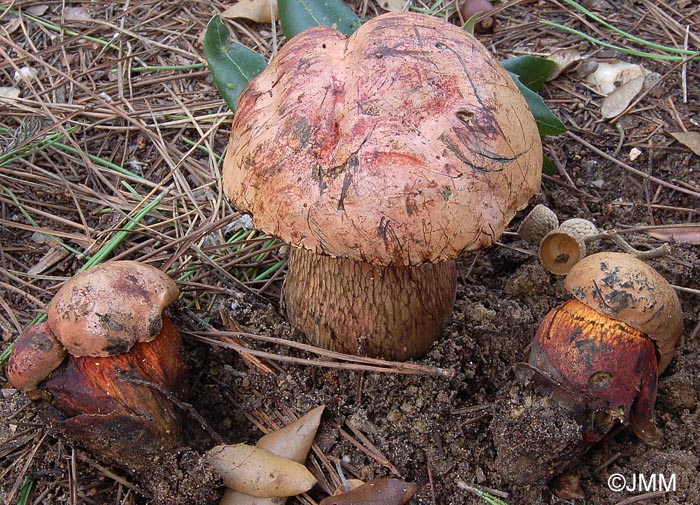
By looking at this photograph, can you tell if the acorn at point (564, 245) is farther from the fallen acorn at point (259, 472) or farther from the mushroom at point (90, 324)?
the mushroom at point (90, 324)

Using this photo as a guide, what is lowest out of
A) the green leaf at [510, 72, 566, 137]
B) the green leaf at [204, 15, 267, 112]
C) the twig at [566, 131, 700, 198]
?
the twig at [566, 131, 700, 198]

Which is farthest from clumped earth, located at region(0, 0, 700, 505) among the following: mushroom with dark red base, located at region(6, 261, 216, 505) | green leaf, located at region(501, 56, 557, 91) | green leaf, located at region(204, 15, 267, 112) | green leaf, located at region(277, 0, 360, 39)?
green leaf, located at region(277, 0, 360, 39)

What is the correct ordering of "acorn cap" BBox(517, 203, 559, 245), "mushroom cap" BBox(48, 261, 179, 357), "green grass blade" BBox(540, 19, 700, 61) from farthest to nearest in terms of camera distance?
1. "green grass blade" BBox(540, 19, 700, 61)
2. "acorn cap" BBox(517, 203, 559, 245)
3. "mushroom cap" BBox(48, 261, 179, 357)

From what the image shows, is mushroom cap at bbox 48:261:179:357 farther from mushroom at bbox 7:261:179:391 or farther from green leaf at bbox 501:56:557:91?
green leaf at bbox 501:56:557:91

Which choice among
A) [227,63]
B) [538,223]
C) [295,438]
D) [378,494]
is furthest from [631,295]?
[227,63]

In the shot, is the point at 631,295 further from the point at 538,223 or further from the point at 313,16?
the point at 313,16

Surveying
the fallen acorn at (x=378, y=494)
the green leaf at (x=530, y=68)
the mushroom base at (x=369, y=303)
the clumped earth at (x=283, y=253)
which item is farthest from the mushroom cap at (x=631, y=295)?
the green leaf at (x=530, y=68)
